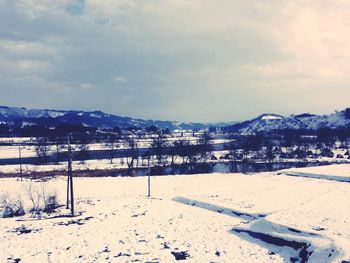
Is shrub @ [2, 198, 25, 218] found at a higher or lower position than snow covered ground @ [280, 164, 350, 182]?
lower

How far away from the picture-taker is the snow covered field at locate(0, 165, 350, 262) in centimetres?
2086

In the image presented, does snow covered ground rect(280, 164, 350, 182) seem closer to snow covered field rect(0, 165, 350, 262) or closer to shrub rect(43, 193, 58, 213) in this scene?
snow covered field rect(0, 165, 350, 262)

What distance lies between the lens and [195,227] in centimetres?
2675

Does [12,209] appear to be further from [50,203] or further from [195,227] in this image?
[195,227]

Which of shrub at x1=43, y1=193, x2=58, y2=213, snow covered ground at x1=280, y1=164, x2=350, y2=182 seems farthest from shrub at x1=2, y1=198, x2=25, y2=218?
snow covered ground at x1=280, y1=164, x2=350, y2=182

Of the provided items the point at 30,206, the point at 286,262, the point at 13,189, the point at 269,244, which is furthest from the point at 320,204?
the point at 13,189

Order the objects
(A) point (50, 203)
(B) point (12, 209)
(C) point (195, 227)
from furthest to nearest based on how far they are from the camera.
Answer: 1. (A) point (50, 203)
2. (B) point (12, 209)
3. (C) point (195, 227)

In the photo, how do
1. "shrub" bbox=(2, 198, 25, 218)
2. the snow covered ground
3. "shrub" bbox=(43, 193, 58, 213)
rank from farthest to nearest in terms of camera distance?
the snow covered ground < "shrub" bbox=(43, 193, 58, 213) < "shrub" bbox=(2, 198, 25, 218)

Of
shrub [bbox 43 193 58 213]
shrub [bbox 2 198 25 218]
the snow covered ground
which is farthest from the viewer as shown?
the snow covered ground

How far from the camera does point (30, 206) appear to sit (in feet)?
114

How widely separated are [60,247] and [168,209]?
463 inches

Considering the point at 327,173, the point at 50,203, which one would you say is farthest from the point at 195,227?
the point at 327,173

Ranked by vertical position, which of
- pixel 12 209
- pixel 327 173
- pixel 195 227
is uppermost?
pixel 327 173

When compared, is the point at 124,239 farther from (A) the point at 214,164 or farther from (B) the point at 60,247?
(A) the point at 214,164
